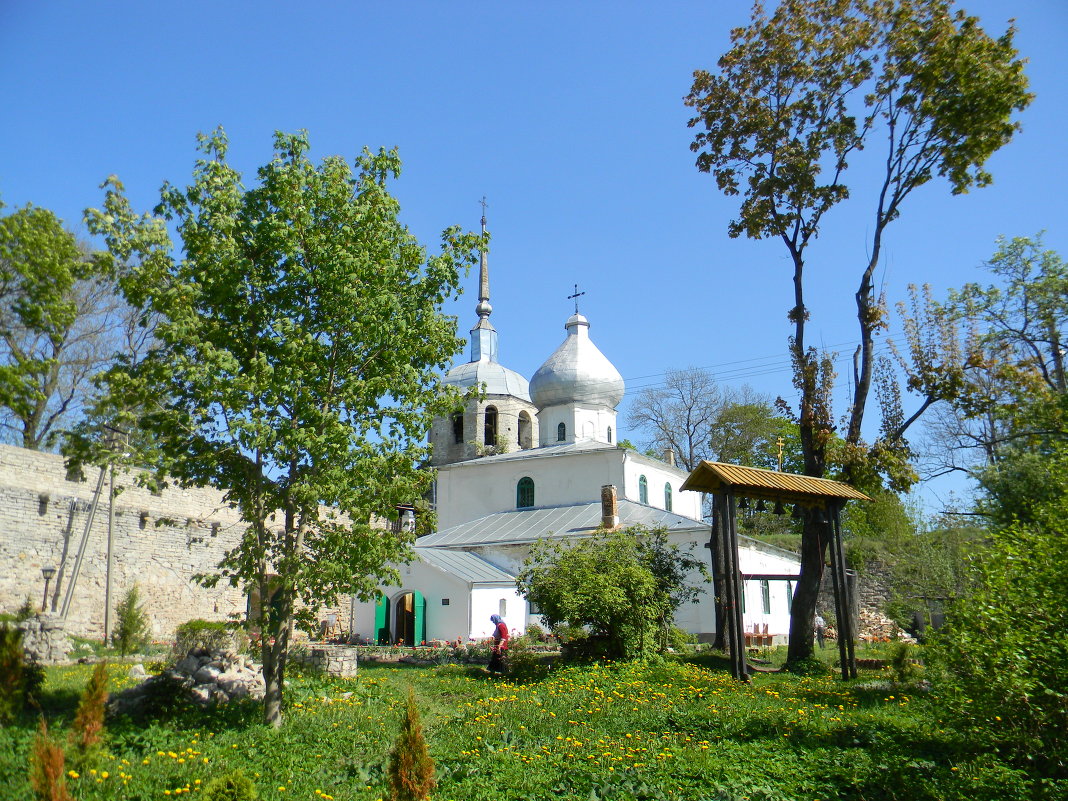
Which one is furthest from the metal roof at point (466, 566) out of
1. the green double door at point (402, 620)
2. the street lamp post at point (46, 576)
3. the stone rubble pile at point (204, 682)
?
the stone rubble pile at point (204, 682)

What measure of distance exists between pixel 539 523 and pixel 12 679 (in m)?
20.5

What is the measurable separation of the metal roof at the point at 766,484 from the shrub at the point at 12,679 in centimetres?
979

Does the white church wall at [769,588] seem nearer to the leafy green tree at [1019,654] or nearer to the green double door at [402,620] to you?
the green double door at [402,620]

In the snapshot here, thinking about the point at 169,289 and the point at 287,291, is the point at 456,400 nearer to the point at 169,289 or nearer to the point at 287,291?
the point at 287,291

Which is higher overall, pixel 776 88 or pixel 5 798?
pixel 776 88

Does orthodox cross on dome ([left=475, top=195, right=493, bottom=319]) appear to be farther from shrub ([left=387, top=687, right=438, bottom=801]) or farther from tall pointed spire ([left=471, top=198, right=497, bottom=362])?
shrub ([left=387, top=687, right=438, bottom=801])

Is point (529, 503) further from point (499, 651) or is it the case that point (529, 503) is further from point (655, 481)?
point (499, 651)

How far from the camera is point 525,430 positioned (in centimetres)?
4062

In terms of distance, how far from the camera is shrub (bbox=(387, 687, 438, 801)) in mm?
4707

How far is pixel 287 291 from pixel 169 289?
4.03 feet

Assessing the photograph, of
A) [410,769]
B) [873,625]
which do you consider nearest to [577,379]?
[873,625]

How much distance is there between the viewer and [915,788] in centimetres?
586

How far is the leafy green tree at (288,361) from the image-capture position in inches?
328

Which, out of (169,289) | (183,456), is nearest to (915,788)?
(183,456)
